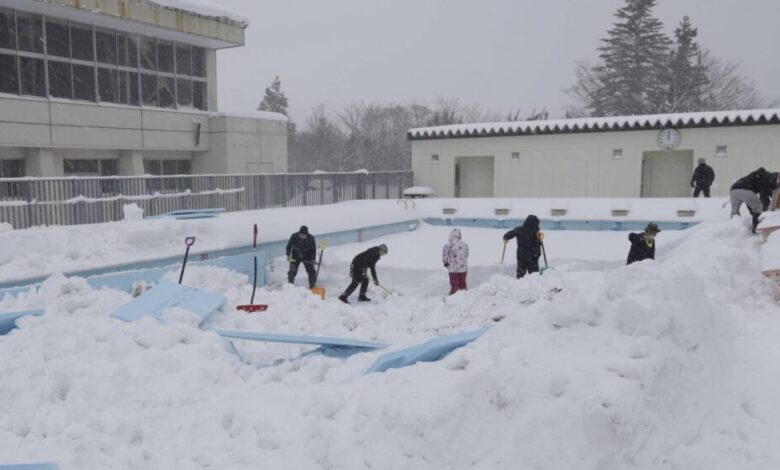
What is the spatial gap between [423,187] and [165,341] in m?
17.7

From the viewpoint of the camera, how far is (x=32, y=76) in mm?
17328

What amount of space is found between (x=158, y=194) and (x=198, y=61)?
926cm

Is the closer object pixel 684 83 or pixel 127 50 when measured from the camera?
pixel 127 50

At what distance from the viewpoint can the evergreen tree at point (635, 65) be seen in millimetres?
41969

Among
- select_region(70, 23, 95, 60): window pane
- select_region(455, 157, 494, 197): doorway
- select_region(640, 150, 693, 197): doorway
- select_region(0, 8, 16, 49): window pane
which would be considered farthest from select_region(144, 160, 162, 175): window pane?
select_region(640, 150, 693, 197): doorway

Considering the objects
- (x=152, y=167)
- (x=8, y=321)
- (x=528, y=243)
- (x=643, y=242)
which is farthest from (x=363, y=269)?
(x=152, y=167)

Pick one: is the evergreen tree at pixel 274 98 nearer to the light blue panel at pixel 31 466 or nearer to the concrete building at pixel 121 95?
the concrete building at pixel 121 95

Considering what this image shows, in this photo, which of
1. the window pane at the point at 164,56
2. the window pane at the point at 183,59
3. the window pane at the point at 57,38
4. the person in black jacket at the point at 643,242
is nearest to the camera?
the person in black jacket at the point at 643,242

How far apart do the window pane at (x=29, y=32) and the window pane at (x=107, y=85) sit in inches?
78.1

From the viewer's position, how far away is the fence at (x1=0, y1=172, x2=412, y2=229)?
1224cm

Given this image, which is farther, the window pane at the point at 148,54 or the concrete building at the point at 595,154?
the window pane at the point at 148,54

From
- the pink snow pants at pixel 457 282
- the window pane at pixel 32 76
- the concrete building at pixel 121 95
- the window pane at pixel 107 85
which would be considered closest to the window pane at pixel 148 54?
the concrete building at pixel 121 95

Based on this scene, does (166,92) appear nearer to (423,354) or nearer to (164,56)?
(164,56)

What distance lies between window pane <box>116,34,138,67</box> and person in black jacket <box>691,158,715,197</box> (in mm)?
17731
